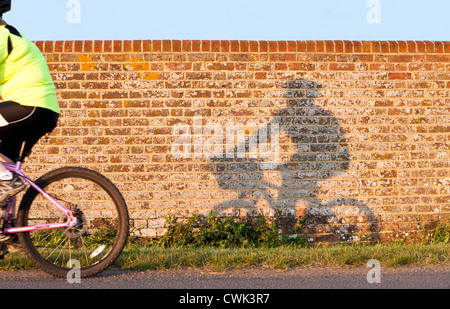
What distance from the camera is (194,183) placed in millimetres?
6434

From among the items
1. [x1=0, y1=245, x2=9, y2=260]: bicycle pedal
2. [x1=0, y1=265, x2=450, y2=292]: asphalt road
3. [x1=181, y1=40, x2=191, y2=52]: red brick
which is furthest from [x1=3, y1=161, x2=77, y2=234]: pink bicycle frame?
[x1=181, y1=40, x2=191, y2=52]: red brick

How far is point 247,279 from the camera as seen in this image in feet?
12.7

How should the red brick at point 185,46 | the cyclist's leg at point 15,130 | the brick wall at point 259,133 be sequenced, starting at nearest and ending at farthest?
the cyclist's leg at point 15,130 < the brick wall at point 259,133 < the red brick at point 185,46

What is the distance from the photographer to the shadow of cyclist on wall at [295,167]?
21.2ft

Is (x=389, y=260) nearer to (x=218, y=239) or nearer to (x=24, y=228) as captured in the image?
(x=218, y=239)

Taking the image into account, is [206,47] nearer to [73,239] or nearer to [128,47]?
[128,47]

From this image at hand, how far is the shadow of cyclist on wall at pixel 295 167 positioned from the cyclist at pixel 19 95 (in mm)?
3070

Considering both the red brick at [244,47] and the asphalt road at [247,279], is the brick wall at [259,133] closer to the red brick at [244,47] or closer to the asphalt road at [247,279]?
the red brick at [244,47]

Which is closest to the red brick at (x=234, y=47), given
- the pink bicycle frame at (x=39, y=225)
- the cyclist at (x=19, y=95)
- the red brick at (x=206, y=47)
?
the red brick at (x=206, y=47)

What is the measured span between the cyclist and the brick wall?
9.02 ft

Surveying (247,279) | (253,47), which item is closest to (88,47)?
(253,47)

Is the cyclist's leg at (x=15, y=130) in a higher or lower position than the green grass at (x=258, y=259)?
higher

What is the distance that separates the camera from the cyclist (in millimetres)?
3535

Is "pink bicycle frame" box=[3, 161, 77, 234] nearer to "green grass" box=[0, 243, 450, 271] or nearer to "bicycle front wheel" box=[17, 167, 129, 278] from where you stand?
"bicycle front wheel" box=[17, 167, 129, 278]
